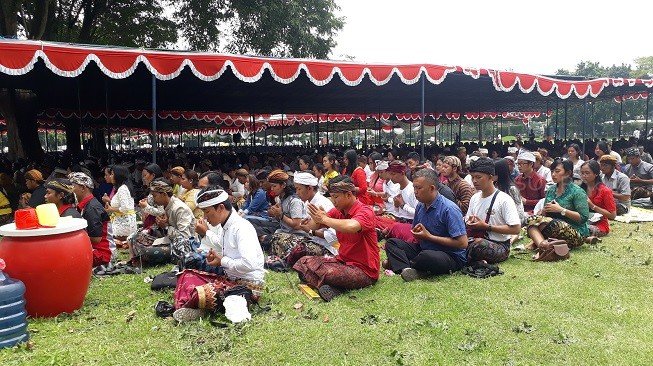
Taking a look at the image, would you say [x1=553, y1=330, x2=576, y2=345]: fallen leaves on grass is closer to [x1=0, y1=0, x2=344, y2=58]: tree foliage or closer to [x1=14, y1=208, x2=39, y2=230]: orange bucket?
[x1=14, y1=208, x2=39, y2=230]: orange bucket

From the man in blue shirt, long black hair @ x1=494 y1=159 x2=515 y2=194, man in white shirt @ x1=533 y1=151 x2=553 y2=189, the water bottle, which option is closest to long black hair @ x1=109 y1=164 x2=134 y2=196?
the water bottle

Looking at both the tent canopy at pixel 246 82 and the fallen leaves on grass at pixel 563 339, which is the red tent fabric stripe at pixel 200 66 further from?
the fallen leaves on grass at pixel 563 339

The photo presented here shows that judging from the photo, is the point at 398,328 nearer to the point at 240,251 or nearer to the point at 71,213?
the point at 240,251

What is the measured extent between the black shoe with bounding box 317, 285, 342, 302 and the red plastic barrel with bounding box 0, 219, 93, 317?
6.59ft

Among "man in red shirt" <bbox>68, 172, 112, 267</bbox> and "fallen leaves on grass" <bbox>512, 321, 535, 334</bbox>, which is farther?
"man in red shirt" <bbox>68, 172, 112, 267</bbox>

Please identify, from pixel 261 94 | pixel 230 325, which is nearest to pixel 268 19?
pixel 261 94

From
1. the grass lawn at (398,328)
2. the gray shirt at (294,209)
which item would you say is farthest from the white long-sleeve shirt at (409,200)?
the grass lawn at (398,328)

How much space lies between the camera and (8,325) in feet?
11.8

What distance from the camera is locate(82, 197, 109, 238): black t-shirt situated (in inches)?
201

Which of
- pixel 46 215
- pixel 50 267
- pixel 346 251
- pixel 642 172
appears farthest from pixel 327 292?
pixel 642 172

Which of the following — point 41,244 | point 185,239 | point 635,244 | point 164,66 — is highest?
point 164,66

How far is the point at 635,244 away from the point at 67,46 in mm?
8118

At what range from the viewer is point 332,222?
4281 millimetres

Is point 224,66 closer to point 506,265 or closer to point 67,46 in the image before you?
point 67,46
